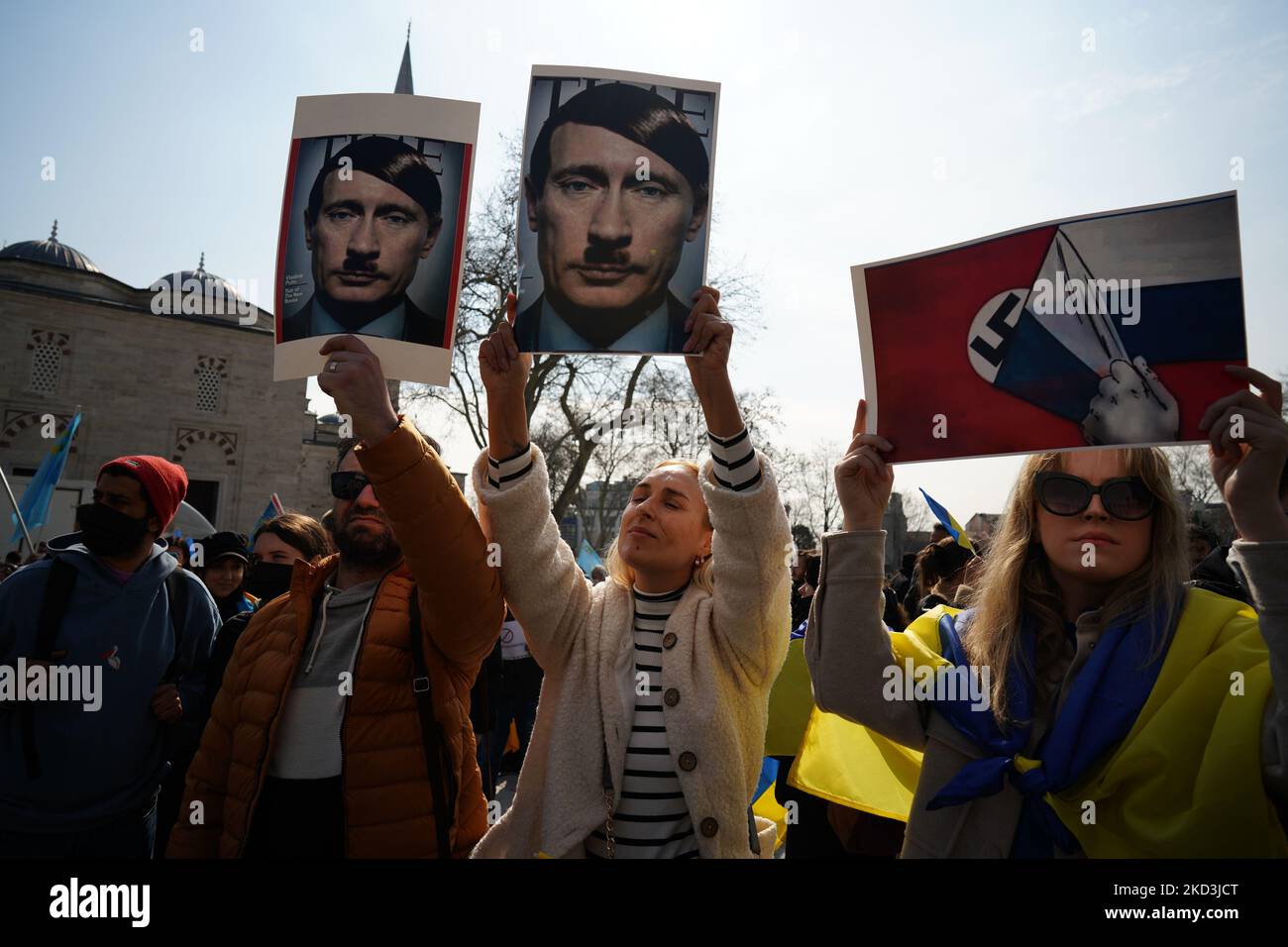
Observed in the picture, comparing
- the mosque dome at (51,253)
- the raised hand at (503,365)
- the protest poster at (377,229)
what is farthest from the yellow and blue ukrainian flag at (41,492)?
the mosque dome at (51,253)

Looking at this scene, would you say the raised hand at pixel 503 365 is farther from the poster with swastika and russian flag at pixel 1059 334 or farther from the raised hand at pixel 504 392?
the poster with swastika and russian flag at pixel 1059 334

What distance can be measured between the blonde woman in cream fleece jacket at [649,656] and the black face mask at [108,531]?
1.81m

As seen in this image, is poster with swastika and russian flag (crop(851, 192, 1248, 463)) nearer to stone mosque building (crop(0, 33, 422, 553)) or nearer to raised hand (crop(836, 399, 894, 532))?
raised hand (crop(836, 399, 894, 532))

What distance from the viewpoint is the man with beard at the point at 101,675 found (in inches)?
117

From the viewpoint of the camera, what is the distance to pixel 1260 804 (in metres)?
1.66

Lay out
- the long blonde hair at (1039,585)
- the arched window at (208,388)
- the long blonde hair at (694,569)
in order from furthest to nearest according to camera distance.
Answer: the arched window at (208,388)
the long blonde hair at (694,569)
the long blonde hair at (1039,585)

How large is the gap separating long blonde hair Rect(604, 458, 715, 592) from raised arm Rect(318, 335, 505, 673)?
51 cm

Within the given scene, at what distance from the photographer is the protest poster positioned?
2.44m

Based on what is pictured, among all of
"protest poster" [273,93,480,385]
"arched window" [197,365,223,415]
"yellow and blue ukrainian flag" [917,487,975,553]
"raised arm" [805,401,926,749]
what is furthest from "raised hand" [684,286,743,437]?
"arched window" [197,365,223,415]

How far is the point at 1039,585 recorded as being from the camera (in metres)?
2.16

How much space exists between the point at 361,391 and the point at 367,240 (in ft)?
1.79

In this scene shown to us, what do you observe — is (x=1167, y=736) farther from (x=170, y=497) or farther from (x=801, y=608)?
(x=801, y=608)

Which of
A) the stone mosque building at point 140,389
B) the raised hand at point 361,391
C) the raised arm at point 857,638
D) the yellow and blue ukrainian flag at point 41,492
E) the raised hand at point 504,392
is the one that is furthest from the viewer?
the stone mosque building at point 140,389

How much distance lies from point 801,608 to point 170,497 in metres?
5.18
